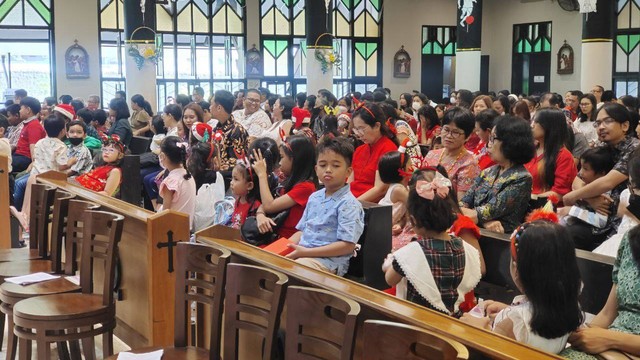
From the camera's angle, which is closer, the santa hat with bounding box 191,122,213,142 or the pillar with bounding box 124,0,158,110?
the santa hat with bounding box 191,122,213,142

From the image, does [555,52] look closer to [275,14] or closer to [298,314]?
[275,14]

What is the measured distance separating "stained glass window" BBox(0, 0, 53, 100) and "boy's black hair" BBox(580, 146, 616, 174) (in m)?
15.3

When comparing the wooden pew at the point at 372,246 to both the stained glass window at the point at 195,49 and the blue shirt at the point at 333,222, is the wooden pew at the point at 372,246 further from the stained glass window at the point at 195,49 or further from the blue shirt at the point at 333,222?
the stained glass window at the point at 195,49

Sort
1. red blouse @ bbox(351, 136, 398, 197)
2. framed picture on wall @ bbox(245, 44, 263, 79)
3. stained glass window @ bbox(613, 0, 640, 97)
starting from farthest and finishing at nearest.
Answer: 1. framed picture on wall @ bbox(245, 44, 263, 79)
2. stained glass window @ bbox(613, 0, 640, 97)
3. red blouse @ bbox(351, 136, 398, 197)

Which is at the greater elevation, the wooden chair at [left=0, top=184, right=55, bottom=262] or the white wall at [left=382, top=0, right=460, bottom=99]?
the white wall at [left=382, top=0, right=460, bottom=99]

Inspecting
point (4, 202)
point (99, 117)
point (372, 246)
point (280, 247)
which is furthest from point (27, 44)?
point (372, 246)

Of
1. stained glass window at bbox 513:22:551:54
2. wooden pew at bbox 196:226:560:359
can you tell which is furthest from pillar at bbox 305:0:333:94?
wooden pew at bbox 196:226:560:359

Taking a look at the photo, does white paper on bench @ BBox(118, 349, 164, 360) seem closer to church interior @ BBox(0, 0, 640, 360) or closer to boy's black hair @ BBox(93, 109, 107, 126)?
church interior @ BBox(0, 0, 640, 360)

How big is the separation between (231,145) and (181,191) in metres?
1.81

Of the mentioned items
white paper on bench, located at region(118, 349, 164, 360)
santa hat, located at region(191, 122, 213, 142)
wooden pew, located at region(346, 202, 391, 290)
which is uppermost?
santa hat, located at region(191, 122, 213, 142)

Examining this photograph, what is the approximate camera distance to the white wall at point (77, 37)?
59.9 ft

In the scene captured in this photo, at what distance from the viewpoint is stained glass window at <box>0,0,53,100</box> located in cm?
1775

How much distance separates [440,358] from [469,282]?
1.13 meters

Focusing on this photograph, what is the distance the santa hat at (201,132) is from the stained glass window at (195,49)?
12.5 meters
